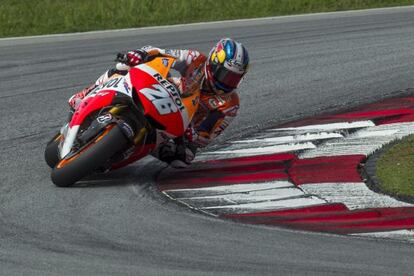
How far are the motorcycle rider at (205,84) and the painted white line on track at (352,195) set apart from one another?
119 centimetres

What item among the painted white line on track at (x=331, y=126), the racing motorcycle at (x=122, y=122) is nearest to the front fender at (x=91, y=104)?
the racing motorcycle at (x=122, y=122)

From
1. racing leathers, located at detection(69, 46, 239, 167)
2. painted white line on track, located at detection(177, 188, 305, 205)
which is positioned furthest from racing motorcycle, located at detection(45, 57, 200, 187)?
painted white line on track, located at detection(177, 188, 305, 205)

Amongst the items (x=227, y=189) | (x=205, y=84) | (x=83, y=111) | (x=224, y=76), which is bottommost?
(x=227, y=189)

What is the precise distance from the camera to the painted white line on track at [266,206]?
10.1 metres

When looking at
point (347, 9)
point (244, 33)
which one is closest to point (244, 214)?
point (244, 33)

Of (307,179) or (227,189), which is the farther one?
(307,179)

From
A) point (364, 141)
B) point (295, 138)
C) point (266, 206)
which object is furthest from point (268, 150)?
point (266, 206)

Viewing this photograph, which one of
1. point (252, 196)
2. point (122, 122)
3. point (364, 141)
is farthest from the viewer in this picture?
point (364, 141)

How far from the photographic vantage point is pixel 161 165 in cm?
1223

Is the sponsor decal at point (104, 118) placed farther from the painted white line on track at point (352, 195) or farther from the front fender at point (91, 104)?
the painted white line on track at point (352, 195)

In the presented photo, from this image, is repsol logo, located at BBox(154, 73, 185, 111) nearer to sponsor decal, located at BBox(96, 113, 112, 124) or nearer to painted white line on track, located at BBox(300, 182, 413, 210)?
sponsor decal, located at BBox(96, 113, 112, 124)

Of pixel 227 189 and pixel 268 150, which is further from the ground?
pixel 227 189

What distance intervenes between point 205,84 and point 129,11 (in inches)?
495

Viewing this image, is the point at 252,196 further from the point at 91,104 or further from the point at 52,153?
the point at 52,153
